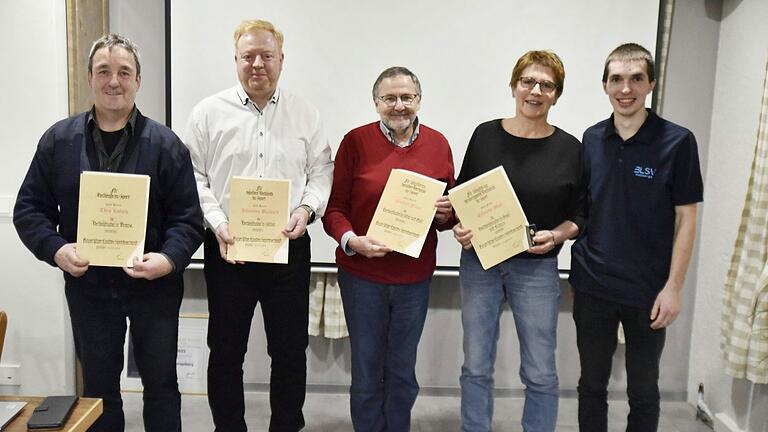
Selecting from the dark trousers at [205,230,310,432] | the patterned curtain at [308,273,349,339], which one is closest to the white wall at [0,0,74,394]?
the dark trousers at [205,230,310,432]

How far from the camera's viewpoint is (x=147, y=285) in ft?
6.48

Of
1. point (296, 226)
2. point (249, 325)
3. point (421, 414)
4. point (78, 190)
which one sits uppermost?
point (78, 190)

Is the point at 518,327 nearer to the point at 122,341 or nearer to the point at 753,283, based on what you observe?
the point at 753,283

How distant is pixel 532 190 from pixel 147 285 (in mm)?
1341

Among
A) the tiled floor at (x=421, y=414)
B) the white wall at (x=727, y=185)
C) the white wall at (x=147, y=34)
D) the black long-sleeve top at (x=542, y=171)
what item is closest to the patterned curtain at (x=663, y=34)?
the white wall at (x=727, y=185)

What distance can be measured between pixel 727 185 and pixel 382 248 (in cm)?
190

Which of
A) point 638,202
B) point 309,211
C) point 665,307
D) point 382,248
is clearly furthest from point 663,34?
point 309,211

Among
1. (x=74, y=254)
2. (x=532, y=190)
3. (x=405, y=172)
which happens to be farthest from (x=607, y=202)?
(x=74, y=254)

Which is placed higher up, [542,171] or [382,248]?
[542,171]

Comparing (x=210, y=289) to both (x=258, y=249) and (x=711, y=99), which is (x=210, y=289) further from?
(x=711, y=99)

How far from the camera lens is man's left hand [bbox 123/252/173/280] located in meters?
1.87

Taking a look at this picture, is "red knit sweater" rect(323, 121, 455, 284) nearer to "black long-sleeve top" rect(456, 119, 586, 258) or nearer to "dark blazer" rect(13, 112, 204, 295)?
"black long-sleeve top" rect(456, 119, 586, 258)

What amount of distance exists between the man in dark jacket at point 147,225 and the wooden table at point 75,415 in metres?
0.61

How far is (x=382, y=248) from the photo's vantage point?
6.90ft
